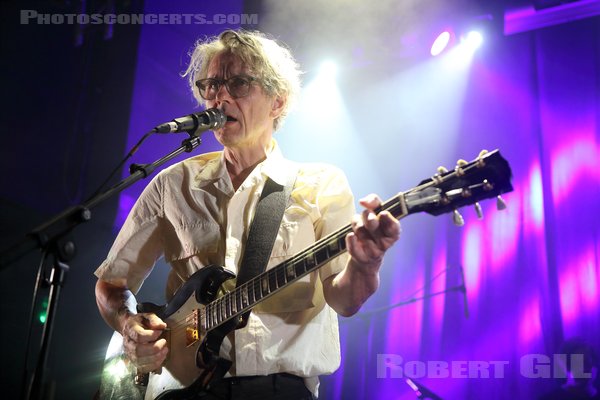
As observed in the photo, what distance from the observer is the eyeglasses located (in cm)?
255

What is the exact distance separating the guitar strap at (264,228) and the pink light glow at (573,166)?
2.84 m

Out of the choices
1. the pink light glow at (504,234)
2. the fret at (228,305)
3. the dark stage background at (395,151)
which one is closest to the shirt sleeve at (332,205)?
the fret at (228,305)

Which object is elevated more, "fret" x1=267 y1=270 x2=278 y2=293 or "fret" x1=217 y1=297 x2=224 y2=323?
"fret" x1=267 y1=270 x2=278 y2=293

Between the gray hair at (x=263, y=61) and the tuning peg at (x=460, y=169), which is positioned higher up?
the gray hair at (x=263, y=61)

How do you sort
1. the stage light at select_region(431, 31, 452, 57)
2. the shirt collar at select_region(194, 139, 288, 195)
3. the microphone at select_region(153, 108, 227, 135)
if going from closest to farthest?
the microphone at select_region(153, 108, 227, 135)
the shirt collar at select_region(194, 139, 288, 195)
the stage light at select_region(431, 31, 452, 57)

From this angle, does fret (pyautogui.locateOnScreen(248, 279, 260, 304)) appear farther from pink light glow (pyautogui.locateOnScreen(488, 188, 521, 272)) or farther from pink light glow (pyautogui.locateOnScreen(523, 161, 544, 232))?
pink light glow (pyautogui.locateOnScreen(523, 161, 544, 232))

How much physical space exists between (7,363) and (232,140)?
282 cm

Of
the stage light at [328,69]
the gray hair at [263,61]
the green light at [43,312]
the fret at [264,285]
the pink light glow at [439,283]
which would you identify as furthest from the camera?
the stage light at [328,69]

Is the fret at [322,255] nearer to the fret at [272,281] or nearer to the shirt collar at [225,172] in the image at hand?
the fret at [272,281]

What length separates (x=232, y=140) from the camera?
2508 mm

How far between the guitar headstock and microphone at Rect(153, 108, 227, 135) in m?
0.93

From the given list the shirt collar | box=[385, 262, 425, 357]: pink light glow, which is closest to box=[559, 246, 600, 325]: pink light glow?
box=[385, 262, 425, 357]: pink light glow

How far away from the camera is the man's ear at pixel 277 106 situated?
2.77 meters

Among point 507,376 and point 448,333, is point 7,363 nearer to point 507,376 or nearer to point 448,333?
point 448,333
